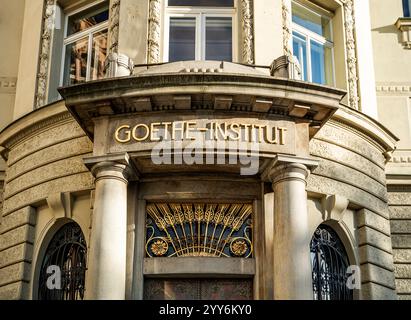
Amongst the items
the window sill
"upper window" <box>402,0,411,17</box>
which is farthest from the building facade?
"upper window" <box>402,0,411,17</box>

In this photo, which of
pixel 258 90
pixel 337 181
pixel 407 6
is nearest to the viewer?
pixel 258 90

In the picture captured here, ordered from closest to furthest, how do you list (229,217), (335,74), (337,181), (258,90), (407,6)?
(258,90), (229,217), (337,181), (335,74), (407,6)

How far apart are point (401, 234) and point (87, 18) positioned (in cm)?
899

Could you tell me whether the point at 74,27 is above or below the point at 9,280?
above

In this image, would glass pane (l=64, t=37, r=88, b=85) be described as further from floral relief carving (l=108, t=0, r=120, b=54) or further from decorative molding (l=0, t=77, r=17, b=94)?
decorative molding (l=0, t=77, r=17, b=94)

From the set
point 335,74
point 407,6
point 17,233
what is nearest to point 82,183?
point 17,233

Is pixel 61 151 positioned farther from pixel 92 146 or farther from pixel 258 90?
pixel 258 90

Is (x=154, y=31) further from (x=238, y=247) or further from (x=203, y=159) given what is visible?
(x=238, y=247)

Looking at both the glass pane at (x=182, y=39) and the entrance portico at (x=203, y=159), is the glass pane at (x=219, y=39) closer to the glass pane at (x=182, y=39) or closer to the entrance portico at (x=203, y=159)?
the glass pane at (x=182, y=39)

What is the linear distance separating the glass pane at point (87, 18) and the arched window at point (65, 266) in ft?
16.2

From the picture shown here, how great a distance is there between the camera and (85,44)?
17.1 meters

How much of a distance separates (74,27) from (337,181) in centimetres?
737

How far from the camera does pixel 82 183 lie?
14648mm

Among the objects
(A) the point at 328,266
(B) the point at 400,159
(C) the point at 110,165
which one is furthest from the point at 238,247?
(B) the point at 400,159
